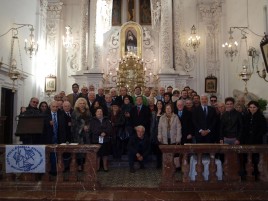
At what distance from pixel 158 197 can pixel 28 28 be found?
1024 centimetres

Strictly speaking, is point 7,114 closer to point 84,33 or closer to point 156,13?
point 84,33

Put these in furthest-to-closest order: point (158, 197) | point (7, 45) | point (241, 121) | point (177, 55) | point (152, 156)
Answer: point (177, 55) → point (7, 45) → point (152, 156) → point (241, 121) → point (158, 197)

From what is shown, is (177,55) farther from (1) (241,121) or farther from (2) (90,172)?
(2) (90,172)

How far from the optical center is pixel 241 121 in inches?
231

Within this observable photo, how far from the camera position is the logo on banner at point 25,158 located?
5.19m

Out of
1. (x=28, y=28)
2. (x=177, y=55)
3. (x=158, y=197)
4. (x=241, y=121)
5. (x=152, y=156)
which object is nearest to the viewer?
(x=158, y=197)

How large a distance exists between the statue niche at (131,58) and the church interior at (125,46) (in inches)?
1.8

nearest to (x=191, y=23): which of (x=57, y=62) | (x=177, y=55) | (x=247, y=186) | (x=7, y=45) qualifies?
(x=177, y=55)

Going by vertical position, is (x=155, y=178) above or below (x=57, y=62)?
below

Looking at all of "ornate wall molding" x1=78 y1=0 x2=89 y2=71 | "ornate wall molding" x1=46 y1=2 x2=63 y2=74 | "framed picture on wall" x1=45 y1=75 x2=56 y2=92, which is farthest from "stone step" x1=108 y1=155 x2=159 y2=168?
"ornate wall molding" x1=46 y1=2 x2=63 y2=74

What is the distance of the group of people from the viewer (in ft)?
19.5

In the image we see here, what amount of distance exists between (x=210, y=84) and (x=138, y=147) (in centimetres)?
834

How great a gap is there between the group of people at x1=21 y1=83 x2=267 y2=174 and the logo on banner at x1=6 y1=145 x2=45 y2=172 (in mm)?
766

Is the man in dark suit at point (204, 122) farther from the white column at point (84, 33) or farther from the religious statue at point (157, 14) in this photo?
the religious statue at point (157, 14)
